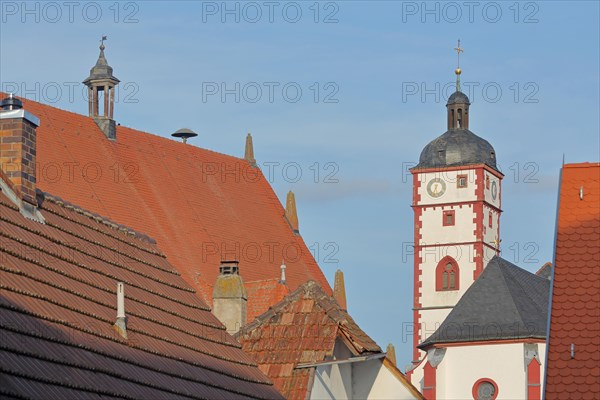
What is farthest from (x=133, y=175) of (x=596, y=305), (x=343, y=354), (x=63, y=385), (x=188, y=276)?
(x=63, y=385)

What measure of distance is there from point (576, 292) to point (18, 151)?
6.90 metres

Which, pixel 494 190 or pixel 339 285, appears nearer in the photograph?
pixel 339 285

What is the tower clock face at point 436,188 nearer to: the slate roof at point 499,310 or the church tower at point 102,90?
the slate roof at point 499,310

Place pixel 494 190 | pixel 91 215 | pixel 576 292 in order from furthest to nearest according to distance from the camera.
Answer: pixel 494 190, pixel 91 215, pixel 576 292

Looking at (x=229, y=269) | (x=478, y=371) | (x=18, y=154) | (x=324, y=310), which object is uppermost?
(x=478, y=371)

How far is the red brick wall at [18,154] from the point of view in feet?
57.0

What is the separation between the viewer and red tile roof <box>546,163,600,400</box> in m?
18.7

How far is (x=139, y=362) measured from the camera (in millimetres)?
16672

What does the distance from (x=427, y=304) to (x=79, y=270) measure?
69672 mm

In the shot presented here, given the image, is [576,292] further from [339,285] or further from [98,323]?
[339,285]

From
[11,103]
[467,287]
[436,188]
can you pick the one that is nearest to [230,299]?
[11,103]

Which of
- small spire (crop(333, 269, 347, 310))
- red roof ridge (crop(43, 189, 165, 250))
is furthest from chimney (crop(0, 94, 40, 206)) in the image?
small spire (crop(333, 269, 347, 310))

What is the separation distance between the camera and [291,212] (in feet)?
192

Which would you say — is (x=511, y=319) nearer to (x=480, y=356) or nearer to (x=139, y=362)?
(x=480, y=356)
